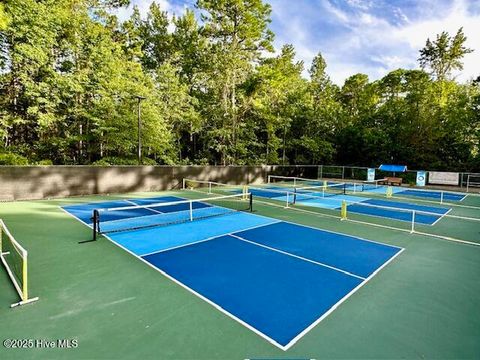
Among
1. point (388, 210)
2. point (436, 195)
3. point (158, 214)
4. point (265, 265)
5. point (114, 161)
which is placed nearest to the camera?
point (265, 265)

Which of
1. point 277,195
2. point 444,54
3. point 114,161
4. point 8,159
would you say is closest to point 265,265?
point 277,195

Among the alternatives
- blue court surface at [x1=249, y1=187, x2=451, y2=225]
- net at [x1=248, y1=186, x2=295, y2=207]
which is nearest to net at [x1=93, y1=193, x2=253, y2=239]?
net at [x1=248, y1=186, x2=295, y2=207]

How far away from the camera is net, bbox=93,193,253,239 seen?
9539 millimetres

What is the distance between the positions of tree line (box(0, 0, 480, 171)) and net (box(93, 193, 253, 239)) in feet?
34.7

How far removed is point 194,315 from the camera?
4.35m

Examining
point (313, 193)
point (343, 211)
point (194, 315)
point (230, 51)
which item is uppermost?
point (230, 51)

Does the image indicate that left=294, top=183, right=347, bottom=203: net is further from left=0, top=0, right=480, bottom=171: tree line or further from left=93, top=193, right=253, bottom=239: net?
left=0, top=0, right=480, bottom=171: tree line

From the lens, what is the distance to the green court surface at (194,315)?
3578 mm

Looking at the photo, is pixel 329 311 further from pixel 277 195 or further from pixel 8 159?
pixel 8 159

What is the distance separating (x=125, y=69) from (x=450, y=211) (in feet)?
81.3

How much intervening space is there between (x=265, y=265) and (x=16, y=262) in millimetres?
5451

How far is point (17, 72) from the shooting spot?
Answer: 62.5ft

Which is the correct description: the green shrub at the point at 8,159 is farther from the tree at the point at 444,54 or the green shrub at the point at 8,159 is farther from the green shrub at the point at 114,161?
the tree at the point at 444,54

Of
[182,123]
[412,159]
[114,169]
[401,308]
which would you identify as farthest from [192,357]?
[412,159]
